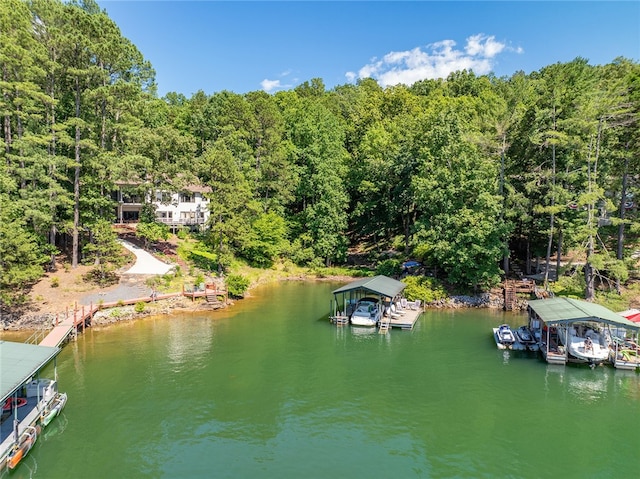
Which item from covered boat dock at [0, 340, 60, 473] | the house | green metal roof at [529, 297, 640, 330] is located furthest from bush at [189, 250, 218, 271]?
green metal roof at [529, 297, 640, 330]

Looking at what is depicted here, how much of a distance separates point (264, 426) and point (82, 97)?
35.6 meters

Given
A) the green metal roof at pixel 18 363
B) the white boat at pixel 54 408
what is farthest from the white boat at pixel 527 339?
the green metal roof at pixel 18 363

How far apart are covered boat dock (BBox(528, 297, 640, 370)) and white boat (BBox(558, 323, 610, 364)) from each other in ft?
1.39

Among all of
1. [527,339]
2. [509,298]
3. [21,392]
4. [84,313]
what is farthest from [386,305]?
[21,392]

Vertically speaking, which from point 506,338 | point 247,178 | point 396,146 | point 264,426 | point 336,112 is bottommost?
point 264,426

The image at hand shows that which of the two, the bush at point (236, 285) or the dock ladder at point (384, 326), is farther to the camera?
the bush at point (236, 285)

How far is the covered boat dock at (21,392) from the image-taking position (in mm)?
15211

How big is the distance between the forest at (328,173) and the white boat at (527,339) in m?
8.72


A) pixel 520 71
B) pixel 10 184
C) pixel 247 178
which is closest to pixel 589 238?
pixel 247 178

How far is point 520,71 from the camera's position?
96438 millimetres

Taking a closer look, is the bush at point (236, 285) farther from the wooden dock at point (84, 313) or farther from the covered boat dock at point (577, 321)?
the covered boat dock at point (577, 321)

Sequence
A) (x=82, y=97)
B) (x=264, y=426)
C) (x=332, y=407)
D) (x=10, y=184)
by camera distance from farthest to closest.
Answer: (x=82, y=97) → (x=10, y=184) → (x=332, y=407) → (x=264, y=426)

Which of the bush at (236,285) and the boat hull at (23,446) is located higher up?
the bush at (236,285)

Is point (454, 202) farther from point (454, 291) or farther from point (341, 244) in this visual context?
point (341, 244)
